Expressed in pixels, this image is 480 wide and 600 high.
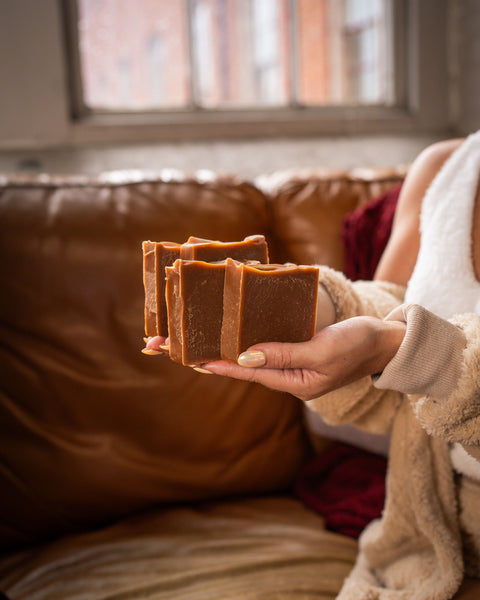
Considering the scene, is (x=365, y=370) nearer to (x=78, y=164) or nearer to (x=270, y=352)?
(x=270, y=352)

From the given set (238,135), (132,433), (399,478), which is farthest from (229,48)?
(399,478)

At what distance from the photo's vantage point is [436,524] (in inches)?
35.9

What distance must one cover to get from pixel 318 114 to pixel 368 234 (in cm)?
121

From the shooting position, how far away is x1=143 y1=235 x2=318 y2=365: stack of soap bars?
0.63m

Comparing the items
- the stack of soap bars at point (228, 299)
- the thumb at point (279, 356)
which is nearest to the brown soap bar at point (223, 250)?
the stack of soap bars at point (228, 299)

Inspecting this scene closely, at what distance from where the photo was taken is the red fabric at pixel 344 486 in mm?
1138

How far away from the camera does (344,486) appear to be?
122cm

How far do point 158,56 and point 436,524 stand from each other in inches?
82.8

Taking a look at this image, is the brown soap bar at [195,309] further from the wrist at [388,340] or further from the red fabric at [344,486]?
the red fabric at [344,486]

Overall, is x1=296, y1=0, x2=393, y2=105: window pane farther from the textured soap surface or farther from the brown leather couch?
the textured soap surface

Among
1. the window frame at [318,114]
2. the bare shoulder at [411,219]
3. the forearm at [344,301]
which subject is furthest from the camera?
the window frame at [318,114]

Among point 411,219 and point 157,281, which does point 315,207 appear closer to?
point 411,219

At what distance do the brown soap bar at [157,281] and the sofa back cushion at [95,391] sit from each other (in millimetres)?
443

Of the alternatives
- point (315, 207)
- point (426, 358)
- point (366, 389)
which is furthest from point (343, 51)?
point (426, 358)
